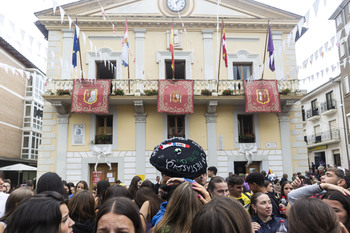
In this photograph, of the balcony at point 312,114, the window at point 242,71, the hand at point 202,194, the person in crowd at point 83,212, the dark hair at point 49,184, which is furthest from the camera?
the balcony at point 312,114

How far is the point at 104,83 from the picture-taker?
1634 cm

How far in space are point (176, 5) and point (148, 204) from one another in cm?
1681

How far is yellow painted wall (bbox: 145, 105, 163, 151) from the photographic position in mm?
16719

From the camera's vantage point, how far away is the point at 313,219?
2.15m

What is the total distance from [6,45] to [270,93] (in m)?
23.3

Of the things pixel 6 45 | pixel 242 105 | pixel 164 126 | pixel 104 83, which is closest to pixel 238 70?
pixel 242 105

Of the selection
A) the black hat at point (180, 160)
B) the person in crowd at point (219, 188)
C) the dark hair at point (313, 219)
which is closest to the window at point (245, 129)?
the person in crowd at point (219, 188)

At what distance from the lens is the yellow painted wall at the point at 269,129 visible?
56.1ft

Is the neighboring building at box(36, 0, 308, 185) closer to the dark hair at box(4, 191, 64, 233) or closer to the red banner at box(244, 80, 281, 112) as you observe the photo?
the red banner at box(244, 80, 281, 112)

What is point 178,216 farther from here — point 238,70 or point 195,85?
point 238,70

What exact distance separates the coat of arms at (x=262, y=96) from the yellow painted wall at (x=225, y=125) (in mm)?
1778

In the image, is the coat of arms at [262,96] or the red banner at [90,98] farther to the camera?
the coat of arms at [262,96]

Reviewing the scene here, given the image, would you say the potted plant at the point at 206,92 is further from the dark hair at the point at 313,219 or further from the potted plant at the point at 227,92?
the dark hair at the point at 313,219

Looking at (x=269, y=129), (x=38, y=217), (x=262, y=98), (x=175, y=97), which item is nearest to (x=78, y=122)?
(x=175, y=97)
